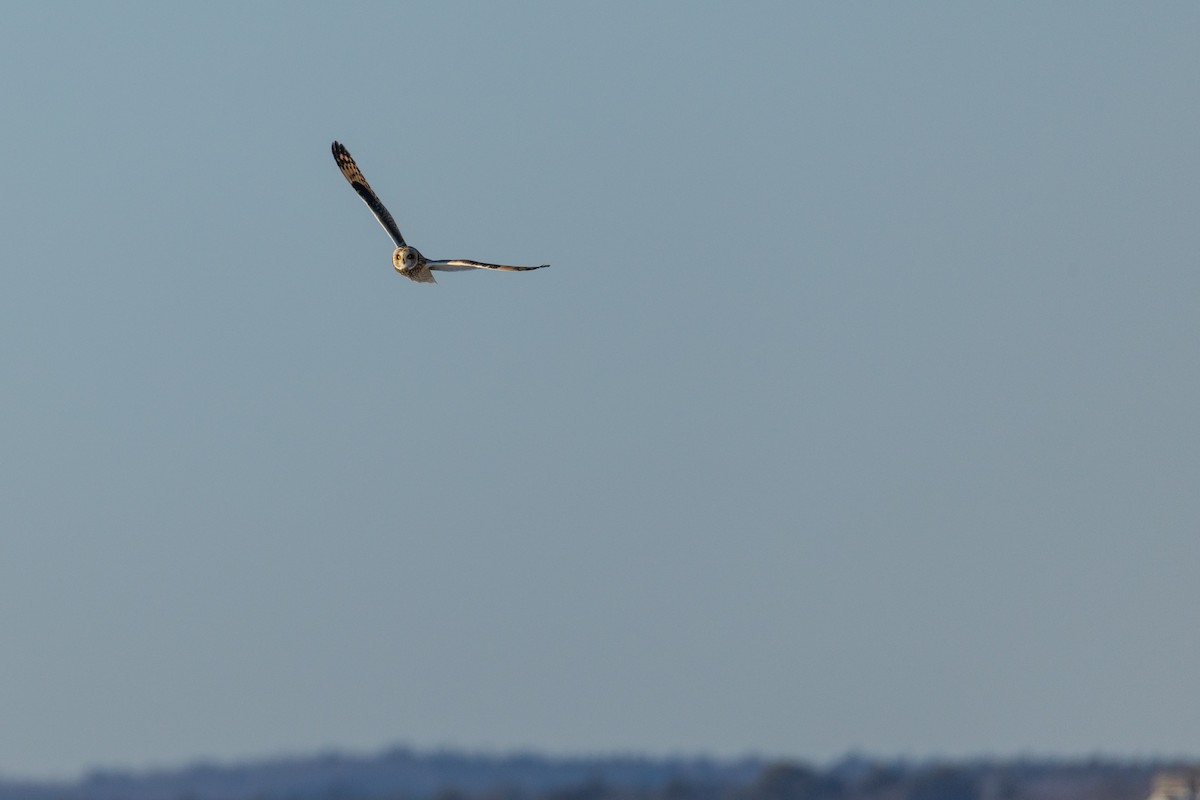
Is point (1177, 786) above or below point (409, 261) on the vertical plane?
above

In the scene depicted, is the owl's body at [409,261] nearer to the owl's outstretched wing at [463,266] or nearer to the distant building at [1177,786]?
the owl's outstretched wing at [463,266]

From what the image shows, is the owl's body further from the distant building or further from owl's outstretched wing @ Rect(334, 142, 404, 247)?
the distant building

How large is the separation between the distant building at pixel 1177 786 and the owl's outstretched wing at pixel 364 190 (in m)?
84.2

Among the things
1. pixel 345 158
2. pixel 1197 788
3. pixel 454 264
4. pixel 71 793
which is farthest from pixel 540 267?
pixel 71 793

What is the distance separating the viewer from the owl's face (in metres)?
56.9

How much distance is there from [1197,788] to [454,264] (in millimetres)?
94599

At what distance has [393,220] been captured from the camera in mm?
60562

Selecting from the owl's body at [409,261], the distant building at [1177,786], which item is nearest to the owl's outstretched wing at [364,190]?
the owl's body at [409,261]

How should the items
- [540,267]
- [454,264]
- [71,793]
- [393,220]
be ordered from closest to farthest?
[540,267] → [454,264] → [393,220] → [71,793]

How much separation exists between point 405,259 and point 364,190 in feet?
18.5

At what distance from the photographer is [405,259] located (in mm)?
57125

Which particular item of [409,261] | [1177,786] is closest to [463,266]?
[409,261]

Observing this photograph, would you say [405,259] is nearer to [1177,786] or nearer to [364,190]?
[364,190]

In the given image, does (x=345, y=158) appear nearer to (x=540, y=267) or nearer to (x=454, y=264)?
(x=454, y=264)
